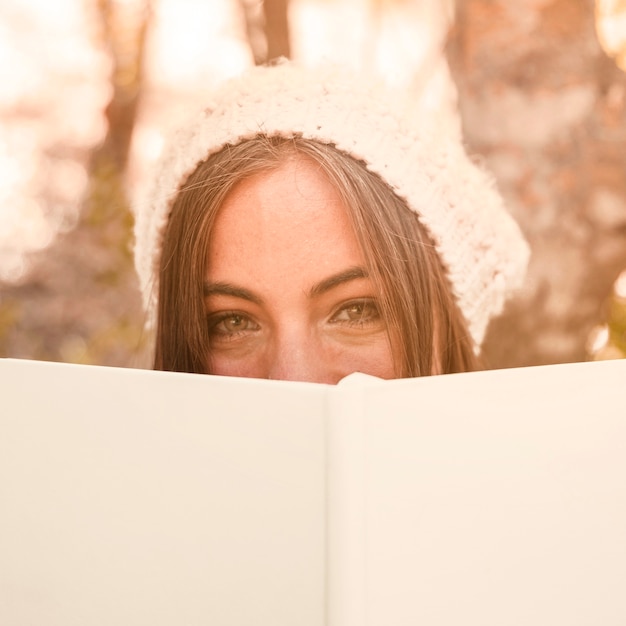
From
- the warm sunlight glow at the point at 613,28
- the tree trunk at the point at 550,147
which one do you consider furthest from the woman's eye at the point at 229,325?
the warm sunlight glow at the point at 613,28

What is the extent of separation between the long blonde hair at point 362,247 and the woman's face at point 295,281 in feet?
0.04

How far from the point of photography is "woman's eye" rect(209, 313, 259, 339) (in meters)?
0.83

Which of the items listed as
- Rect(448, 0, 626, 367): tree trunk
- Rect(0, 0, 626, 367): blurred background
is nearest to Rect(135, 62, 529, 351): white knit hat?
Rect(0, 0, 626, 367): blurred background

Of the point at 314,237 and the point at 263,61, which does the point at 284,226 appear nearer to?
the point at 314,237

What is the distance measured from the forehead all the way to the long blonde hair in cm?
1

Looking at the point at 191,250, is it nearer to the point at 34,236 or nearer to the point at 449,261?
the point at 449,261

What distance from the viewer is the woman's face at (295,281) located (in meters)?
0.76

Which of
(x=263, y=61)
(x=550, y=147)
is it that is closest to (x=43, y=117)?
(x=263, y=61)

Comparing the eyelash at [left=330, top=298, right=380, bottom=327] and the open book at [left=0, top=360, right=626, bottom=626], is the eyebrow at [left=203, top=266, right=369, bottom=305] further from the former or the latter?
the open book at [left=0, top=360, right=626, bottom=626]

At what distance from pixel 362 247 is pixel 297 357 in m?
0.14

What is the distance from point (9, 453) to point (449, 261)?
57 cm

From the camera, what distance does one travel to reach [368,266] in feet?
2.56

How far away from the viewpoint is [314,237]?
76cm

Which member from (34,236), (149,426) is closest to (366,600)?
(149,426)
